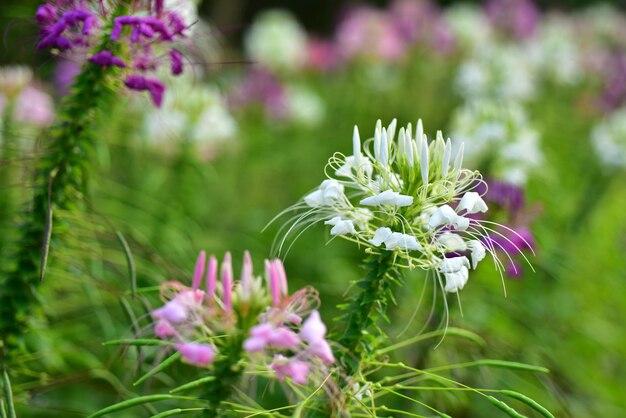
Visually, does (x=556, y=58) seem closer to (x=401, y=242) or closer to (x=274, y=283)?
(x=401, y=242)

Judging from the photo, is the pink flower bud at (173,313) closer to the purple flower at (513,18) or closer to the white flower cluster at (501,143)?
the white flower cluster at (501,143)

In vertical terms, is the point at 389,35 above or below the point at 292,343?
above

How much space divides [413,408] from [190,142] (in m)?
1.41

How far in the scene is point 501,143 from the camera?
266cm

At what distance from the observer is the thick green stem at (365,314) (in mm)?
1188

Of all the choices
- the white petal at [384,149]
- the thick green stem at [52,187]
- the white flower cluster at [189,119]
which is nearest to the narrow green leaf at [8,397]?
the thick green stem at [52,187]

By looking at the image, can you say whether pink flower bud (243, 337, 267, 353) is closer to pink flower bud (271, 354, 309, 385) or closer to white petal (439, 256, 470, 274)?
pink flower bud (271, 354, 309, 385)

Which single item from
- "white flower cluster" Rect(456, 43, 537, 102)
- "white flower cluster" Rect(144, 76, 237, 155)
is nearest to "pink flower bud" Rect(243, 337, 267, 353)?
"white flower cluster" Rect(144, 76, 237, 155)

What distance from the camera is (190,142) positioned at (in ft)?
9.48

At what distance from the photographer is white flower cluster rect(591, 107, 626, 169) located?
364 centimetres

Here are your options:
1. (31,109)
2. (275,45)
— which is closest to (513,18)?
(275,45)

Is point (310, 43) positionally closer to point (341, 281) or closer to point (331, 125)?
point (331, 125)

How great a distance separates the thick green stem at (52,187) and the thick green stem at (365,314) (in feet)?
2.23

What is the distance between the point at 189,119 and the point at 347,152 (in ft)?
6.45
